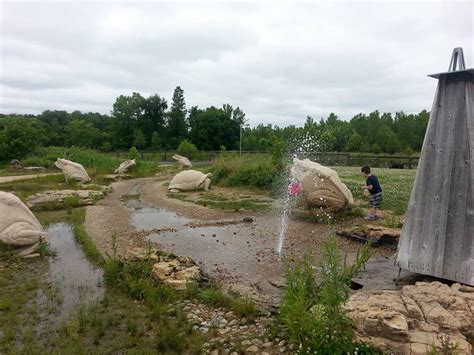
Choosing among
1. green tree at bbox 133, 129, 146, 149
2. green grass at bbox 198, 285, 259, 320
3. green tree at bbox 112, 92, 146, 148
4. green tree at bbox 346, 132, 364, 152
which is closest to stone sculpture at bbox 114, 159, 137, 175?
green grass at bbox 198, 285, 259, 320

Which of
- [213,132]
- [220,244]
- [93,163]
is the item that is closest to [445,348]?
[220,244]

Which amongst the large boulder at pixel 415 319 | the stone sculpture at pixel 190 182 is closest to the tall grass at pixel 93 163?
the stone sculpture at pixel 190 182

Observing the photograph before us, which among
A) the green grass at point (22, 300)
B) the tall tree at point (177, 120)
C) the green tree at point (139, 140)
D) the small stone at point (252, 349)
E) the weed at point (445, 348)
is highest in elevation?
the tall tree at point (177, 120)

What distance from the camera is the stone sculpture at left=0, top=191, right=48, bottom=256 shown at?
7742 mm

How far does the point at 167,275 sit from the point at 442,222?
435 centimetres

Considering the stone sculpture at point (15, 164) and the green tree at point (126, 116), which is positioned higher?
the green tree at point (126, 116)

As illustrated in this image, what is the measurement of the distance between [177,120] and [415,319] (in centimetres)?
5760

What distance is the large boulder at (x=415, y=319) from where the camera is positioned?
12.8 feet

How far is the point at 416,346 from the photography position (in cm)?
383

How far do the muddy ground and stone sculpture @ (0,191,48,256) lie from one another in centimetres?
142

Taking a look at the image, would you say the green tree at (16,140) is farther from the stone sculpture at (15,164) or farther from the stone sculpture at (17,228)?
the stone sculpture at (17,228)

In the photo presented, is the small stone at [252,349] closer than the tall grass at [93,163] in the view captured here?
Yes

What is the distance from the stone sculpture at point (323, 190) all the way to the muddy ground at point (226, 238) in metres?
0.60

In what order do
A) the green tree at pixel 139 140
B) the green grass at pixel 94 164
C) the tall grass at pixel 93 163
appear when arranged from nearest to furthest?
the green grass at pixel 94 164
the tall grass at pixel 93 163
the green tree at pixel 139 140
